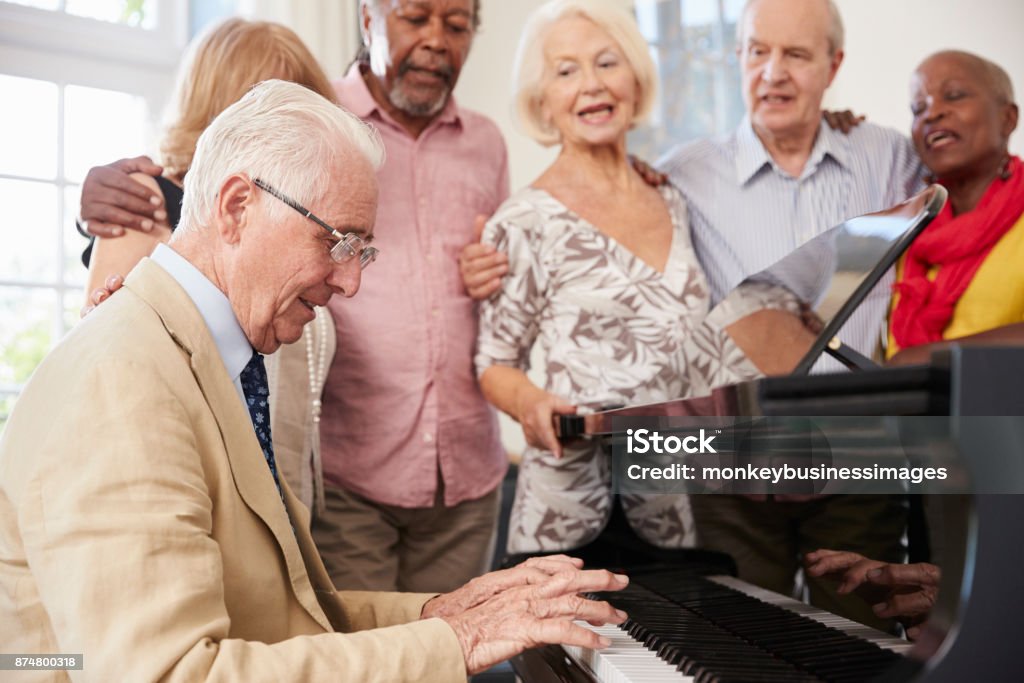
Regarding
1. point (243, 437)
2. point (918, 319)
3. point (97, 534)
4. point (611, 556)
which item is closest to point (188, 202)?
point (243, 437)

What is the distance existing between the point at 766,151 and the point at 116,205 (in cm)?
142

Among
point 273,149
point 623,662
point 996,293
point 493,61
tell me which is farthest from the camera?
point 493,61

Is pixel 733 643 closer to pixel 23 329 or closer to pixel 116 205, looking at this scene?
pixel 116 205

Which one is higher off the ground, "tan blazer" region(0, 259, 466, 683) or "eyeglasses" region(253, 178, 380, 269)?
"eyeglasses" region(253, 178, 380, 269)

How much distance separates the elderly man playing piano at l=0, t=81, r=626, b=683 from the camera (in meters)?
0.98

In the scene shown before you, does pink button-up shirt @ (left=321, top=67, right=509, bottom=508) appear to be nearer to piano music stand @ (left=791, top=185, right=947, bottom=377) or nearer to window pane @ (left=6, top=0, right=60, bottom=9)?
piano music stand @ (left=791, top=185, right=947, bottom=377)

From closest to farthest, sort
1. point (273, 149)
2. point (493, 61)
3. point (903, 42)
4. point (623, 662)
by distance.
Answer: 1. point (623, 662)
2. point (273, 149)
3. point (903, 42)
4. point (493, 61)

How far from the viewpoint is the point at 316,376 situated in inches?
81.7

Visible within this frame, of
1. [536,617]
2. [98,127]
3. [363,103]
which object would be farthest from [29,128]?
[536,617]

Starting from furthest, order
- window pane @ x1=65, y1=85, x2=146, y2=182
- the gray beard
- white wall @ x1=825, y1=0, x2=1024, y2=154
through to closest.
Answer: white wall @ x1=825, y1=0, x2=1024, y2=154
window pane @ x1=65, y1=85, x2=146, y2=182
the gray beard

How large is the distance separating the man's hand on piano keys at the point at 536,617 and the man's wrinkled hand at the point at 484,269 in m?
0.91

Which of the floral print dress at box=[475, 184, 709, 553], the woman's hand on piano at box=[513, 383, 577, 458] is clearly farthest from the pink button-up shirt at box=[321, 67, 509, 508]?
the woman's hand on piano at box=[513, 383, 577, 458]

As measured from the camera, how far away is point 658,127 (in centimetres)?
463

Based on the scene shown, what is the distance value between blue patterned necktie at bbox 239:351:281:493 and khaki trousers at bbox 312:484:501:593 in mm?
827
